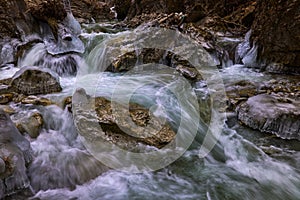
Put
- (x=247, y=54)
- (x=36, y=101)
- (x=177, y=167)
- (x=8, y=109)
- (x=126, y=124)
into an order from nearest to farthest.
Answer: (x=177, y=167) → (x=126, y=124) → (x=8, y=109) → (x=36, y=101) → (x=247, y=54)

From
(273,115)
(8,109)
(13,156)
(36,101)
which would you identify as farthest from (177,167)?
(8,109)

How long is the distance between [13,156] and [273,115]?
4.03m

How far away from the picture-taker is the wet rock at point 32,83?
525cm

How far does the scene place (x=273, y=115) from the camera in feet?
14.1

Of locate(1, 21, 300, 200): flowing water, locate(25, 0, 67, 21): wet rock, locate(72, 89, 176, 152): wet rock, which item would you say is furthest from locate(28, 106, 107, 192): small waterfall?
locate(25, 0, 67, 21): wet rock

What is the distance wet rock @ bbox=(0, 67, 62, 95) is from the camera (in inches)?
207

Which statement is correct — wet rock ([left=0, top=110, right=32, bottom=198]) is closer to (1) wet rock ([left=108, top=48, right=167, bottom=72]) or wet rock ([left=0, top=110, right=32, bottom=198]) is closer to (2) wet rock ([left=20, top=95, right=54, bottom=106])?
(2) wet rock ([left=20, top=95, right=54, bottom=106])

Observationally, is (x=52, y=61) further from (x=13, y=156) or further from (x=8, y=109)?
(x=13, y=156)

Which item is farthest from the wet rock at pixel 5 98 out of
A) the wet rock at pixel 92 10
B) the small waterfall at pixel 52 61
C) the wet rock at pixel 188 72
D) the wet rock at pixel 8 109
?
the wet rock at pixel 92 10

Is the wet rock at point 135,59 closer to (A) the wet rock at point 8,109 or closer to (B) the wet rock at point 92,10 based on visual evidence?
(A) the wet rock at point 8,109

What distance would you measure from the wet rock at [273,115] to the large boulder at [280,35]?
91.4 inches

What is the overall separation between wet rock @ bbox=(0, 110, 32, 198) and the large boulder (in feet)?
21.3

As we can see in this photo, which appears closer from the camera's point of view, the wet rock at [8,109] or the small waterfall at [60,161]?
the small waterfall at [60,161]

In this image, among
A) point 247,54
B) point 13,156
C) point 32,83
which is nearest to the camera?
point 13,156
